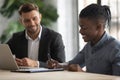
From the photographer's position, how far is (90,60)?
2.34m

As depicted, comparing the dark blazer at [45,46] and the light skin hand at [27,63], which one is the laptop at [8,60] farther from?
the dark blazer at [45,46]

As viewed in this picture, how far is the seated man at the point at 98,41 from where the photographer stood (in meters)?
2.20

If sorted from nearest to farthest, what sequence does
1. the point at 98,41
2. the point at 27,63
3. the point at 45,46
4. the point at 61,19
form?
the point at 98,41 < the point at 27,63 < the point at 45,46 < the point at 61,19

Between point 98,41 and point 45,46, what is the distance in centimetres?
110

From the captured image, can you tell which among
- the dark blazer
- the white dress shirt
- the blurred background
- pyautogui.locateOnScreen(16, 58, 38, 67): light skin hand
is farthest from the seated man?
the blurred background

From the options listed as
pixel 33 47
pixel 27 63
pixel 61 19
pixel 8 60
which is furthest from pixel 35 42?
pixel 61 19

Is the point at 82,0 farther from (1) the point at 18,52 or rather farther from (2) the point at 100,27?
(2) the point at 100,27

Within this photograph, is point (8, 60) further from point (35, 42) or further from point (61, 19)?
point (61, 19)

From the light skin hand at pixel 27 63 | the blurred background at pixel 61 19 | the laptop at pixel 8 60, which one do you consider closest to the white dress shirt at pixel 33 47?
the light skin hand at pixel 27 63

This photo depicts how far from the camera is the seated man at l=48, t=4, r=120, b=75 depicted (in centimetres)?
220

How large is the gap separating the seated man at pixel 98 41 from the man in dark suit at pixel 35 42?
3.14 feet

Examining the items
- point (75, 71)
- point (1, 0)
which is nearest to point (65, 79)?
point (75, 71)

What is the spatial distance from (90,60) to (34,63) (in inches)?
22.2

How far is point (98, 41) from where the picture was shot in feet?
7.63
